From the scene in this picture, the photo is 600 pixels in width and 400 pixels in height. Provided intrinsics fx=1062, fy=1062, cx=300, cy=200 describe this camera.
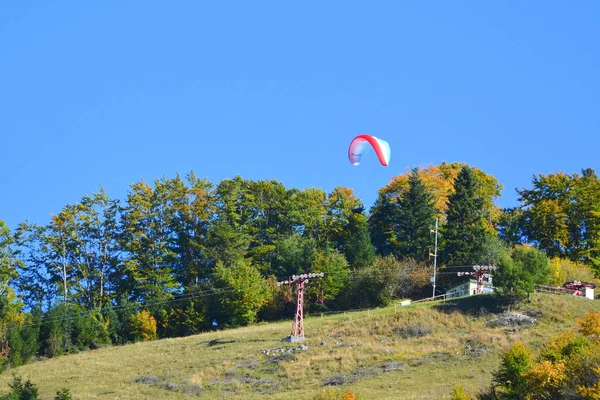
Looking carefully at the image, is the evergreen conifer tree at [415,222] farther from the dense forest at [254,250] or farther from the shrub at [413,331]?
the shrub at [413,331]

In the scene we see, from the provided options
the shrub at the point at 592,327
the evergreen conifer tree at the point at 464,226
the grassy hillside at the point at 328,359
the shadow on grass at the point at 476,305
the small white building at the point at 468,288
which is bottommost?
the grassy hillside at the point at 328,359

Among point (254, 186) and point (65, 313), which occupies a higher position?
point (254, 186)

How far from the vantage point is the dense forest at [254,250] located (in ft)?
279

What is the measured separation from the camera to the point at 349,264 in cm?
9056

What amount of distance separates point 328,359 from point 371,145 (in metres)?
13.3

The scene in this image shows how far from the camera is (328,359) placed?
63.9 metres

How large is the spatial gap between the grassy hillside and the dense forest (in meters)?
5.20

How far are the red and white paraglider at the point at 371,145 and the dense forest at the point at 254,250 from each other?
19976 millimetres

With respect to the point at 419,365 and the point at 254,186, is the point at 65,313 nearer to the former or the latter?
the point at 254,186

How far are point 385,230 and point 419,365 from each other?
36.3 m

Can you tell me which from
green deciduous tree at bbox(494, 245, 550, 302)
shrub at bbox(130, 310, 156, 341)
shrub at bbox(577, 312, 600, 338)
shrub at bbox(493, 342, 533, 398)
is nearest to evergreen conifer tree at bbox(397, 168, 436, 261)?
green deciduous tree at bbox(494, 245, 550, 302)

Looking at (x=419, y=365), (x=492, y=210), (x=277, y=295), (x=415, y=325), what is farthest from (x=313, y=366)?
(x=492, y=210)

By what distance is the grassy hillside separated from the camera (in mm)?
57281

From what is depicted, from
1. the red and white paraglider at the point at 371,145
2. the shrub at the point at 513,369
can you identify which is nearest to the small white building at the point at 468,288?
the red and white paraglider at the point at 371,145
